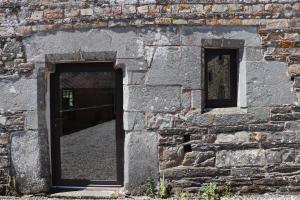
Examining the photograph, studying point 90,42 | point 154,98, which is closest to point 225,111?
point 154,98

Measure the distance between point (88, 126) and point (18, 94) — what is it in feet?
3.38

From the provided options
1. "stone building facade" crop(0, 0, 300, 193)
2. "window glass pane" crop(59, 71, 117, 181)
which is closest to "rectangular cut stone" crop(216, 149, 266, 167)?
"stone building facade" crop(0, 0, 300, 193)

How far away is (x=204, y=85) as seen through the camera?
5156 mm

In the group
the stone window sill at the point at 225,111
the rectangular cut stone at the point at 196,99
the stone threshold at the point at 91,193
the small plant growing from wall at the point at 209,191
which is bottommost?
the stone threshold at the point at 91,193

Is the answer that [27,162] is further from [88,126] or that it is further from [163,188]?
[163,188]

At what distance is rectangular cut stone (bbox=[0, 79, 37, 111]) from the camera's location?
5.14m

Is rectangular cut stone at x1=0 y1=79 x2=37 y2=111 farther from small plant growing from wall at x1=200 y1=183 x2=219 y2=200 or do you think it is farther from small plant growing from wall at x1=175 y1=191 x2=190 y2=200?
small plant growing from wall at x1=200 y1=183 x2=219 y2=200

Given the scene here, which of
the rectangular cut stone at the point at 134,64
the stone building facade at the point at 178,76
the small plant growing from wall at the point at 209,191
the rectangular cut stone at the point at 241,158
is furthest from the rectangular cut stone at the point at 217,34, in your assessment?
the small plant growing from wall at the point at 209,191

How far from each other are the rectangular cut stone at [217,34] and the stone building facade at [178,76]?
0.04 feet

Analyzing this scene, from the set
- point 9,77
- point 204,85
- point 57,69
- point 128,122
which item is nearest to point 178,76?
point 204,85

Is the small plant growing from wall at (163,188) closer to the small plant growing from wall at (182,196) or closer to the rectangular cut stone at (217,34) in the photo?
the small plant growing from wall at (182,196)

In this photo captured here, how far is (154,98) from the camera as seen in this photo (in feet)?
16.5

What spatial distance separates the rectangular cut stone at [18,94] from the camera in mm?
5145

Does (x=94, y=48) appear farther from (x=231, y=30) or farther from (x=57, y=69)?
(x=231, y=30)
